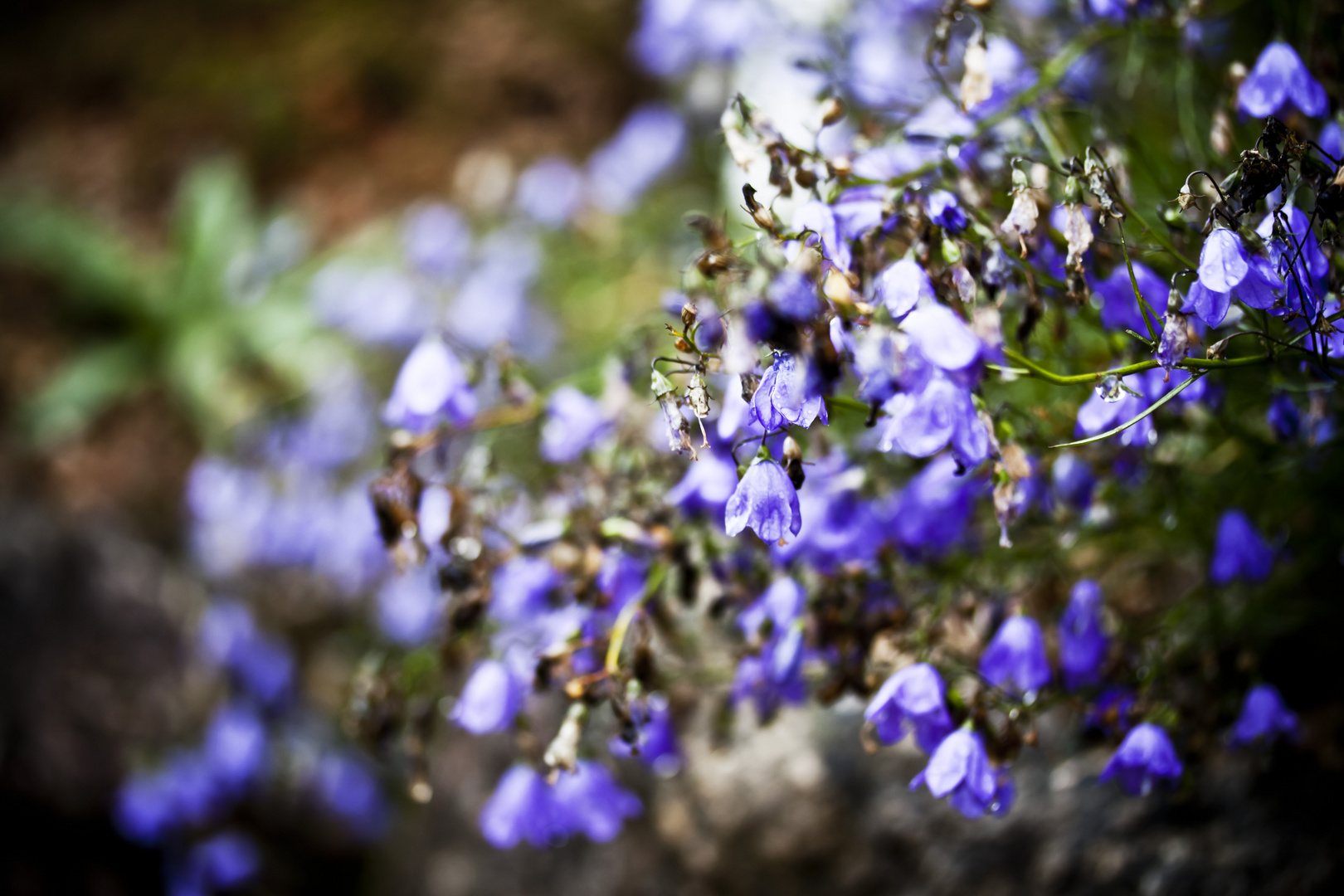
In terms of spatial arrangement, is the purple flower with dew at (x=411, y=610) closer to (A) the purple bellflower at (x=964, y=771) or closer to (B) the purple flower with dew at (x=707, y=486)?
(B) the purple flower with dew at (x=707, y=486)

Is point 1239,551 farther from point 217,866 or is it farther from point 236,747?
point 217,866

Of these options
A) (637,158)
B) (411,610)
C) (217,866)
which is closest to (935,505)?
(411,610)

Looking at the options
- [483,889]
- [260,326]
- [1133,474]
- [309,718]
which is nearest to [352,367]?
[260,326]

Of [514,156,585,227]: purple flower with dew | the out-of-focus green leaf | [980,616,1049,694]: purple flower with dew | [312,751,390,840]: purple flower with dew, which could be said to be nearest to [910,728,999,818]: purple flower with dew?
[980,616,1049,694]: purple flower with dew

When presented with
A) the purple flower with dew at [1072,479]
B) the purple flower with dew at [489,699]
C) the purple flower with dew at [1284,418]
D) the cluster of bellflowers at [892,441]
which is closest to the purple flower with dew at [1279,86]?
the cluster of bellflowers at [892,441]

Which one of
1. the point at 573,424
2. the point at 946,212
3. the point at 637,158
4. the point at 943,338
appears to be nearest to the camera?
the point at 943,338

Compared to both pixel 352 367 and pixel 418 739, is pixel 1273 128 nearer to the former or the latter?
pixel 418 739

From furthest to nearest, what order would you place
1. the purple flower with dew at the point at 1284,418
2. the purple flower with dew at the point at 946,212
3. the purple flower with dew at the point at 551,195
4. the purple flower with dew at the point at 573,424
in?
the purple flower with dew at the point at 551,195 → the purple flower with dew at the point at 573,424 → the purple flower with dew at the point at 1284,418 → the purple flower with dew at the point at 946,212
